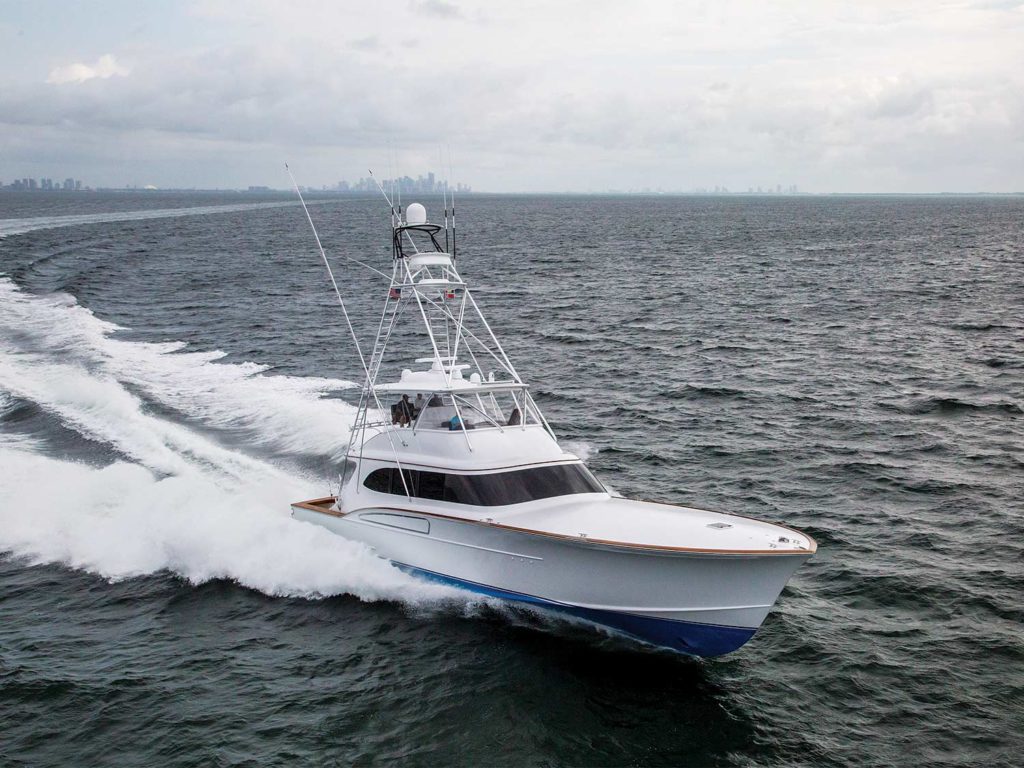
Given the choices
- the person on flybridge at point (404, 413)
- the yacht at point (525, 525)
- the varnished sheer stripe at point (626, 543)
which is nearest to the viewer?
the varnished sheer stripe at point (626, 543)

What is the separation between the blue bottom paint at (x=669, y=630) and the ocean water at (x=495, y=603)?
0.33 m

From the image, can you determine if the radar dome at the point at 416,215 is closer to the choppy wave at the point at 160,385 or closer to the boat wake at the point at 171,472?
the boat wake at the point at 171,472

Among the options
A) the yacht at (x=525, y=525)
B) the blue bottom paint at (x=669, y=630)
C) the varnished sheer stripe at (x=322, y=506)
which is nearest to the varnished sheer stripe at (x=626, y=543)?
the yacht at (x=525, y=525)

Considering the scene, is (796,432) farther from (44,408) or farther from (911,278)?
(911,278)

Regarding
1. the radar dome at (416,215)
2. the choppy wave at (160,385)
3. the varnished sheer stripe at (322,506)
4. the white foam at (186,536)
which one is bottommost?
the white foam at (186,536)

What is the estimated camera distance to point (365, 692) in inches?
509

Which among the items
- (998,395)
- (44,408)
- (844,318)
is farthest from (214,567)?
(844,318)

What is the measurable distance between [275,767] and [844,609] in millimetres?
9507

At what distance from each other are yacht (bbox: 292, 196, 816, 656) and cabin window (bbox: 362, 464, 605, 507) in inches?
0.9

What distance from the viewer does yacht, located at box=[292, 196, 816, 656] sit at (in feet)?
42.9

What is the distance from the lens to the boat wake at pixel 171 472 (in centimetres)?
1684

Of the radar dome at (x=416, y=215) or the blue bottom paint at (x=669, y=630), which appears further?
the radar dome at (x=416, y=215)

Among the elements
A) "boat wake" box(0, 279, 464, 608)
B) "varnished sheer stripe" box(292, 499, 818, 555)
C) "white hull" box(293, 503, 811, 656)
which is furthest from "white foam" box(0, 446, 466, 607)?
"varnished sheer stripe" box(292, 499, 818, 555)

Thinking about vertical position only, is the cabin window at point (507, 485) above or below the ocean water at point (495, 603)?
Answer: above
